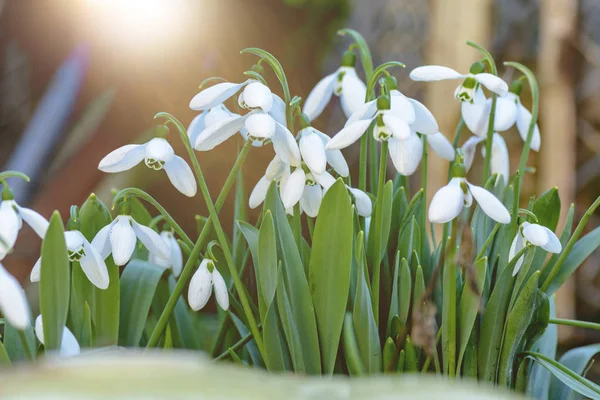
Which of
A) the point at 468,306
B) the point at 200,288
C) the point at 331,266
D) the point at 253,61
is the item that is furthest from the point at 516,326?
the point at 253,61

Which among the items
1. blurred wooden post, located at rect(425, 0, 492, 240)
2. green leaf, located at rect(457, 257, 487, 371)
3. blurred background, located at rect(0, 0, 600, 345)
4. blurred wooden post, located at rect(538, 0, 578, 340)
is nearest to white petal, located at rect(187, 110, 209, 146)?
green leaf, located at rect(457, 257, 487, 371)

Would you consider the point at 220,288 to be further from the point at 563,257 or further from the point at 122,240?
the point at 563,257

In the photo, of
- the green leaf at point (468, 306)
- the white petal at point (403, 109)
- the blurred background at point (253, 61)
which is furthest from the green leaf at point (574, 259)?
the blurred background at point (253, 61)

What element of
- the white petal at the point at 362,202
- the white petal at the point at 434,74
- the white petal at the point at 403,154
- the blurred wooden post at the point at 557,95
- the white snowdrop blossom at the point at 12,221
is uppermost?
the blurred wooden post at the point at 557,95

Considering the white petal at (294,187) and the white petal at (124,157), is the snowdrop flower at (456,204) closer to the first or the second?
the white petal at (294,187)

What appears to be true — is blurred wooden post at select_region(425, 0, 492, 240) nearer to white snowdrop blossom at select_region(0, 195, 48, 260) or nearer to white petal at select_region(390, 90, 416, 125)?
white petal at select_region(390, 90, 416, 125)

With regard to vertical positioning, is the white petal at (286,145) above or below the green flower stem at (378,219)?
above
